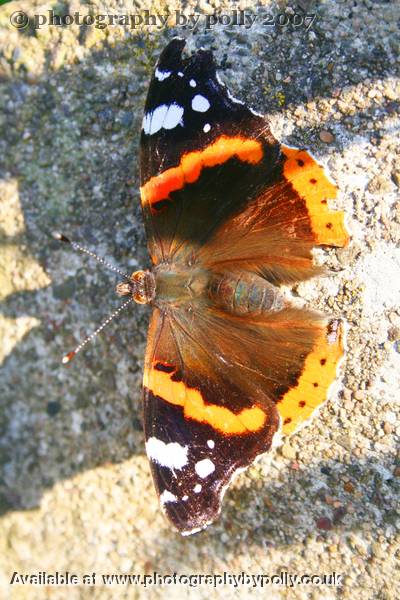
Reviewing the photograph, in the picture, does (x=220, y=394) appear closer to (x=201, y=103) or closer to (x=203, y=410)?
(x=203, y=410)

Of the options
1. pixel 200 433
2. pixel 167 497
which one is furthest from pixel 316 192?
pixel 167 497

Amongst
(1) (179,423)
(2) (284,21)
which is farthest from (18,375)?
(2) (284,21)

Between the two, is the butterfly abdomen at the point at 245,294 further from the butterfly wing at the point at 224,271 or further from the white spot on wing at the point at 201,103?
the white spot on wing at the point at 201,103

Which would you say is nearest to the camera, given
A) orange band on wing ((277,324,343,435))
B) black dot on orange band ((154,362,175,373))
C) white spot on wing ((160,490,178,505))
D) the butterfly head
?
white spot on wing ((160,490,178,505))

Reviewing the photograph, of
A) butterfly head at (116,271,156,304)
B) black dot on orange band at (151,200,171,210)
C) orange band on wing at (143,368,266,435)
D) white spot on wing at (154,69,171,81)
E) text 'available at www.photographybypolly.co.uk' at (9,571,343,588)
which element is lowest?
text 'available at www.photographybypolly.co.uk' at (9,571,343,588)

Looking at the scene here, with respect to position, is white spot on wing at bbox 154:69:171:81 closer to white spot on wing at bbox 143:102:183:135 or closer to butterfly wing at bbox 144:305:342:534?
white spot on wing at bbox 143:102:183:135

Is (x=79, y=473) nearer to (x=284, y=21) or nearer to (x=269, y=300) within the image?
(x=269, y=300)

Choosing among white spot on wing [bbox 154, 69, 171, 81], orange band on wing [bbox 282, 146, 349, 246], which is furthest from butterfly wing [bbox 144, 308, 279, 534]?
white spot on wing [bbox 154, 69, 171, 81]
